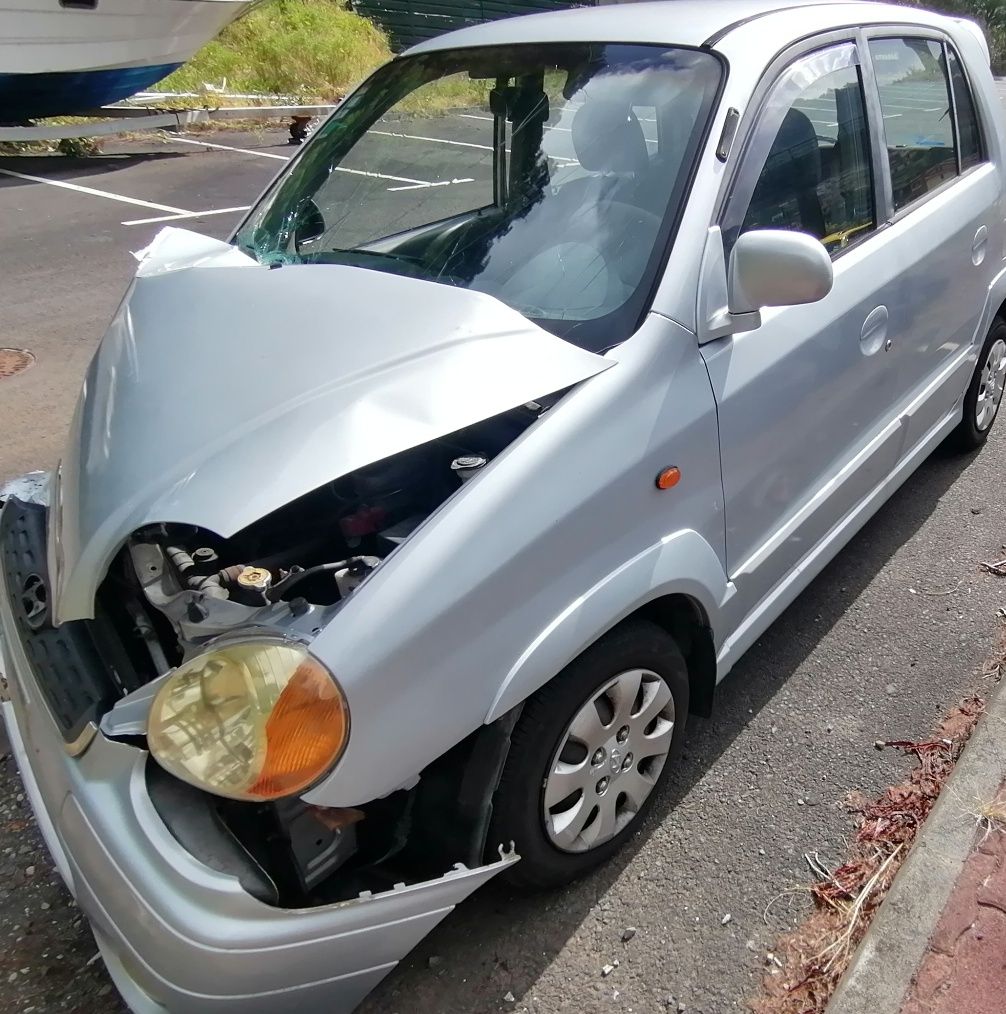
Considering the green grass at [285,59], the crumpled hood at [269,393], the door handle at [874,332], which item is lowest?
the door handle at [874,332]

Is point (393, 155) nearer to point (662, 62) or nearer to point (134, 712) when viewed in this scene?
point (662, 62)

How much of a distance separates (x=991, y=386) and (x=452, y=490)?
3227 millimetres

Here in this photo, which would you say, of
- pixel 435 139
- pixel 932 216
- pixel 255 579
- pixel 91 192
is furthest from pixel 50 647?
pixel 91 192

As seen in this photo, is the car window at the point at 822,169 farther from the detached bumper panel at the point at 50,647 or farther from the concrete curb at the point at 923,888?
the detached bumper panel at the point at 50,647

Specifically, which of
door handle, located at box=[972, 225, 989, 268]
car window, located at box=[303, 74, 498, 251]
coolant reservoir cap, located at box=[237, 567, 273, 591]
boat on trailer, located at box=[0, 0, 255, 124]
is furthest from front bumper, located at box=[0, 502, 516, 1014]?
boat on trailer, located at box=[0, 0, 255, 124]

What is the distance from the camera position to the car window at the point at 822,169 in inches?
95.1

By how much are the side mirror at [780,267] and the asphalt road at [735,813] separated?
118cm

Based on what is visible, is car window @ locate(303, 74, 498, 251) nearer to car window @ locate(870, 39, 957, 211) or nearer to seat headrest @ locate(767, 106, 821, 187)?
seat headrest @ locate(767, 106, 821, 187)

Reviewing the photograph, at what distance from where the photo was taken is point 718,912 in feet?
7.25

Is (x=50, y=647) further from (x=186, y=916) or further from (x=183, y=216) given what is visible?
(x=183, y=216)

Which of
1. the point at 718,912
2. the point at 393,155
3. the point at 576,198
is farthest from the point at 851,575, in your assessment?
the point at 393,155

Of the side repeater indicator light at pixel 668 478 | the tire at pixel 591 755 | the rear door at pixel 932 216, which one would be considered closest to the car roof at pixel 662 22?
the rear door at pixel 932 216

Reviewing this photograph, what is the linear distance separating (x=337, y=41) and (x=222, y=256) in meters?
14.4

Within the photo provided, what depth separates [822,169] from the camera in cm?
265
